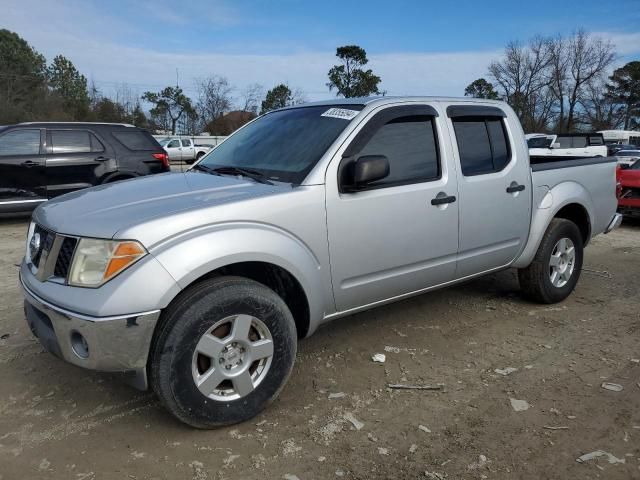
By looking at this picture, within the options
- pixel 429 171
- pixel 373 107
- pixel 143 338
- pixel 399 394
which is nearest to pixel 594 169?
pixel 429 171

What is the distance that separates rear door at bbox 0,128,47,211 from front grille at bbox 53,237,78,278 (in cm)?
680

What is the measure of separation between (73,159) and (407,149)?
7.07 metres

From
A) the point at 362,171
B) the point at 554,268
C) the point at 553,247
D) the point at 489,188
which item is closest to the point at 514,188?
the point at 489,188

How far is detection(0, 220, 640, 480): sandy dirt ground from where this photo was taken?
8.35ft

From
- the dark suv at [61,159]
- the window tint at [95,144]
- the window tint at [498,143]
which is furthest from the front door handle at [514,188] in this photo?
the window tint at [95,144]

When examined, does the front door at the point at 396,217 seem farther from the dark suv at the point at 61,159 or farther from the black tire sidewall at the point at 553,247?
the dark suv at the point at 61,159

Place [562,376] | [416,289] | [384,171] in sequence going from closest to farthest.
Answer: [384,171] < [562,376] < [416,289]

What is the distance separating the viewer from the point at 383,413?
3.01 m

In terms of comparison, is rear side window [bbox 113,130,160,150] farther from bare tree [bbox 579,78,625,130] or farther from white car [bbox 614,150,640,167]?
bare tree [bbox 579,78,625,130]

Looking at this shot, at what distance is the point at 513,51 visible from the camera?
5781 cm

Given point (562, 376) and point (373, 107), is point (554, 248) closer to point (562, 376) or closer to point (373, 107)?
point (562, 376)

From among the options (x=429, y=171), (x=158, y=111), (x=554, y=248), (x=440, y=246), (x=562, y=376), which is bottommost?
(x=562, y=376)

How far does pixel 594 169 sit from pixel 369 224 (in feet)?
9.67

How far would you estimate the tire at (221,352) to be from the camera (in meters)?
2.57
